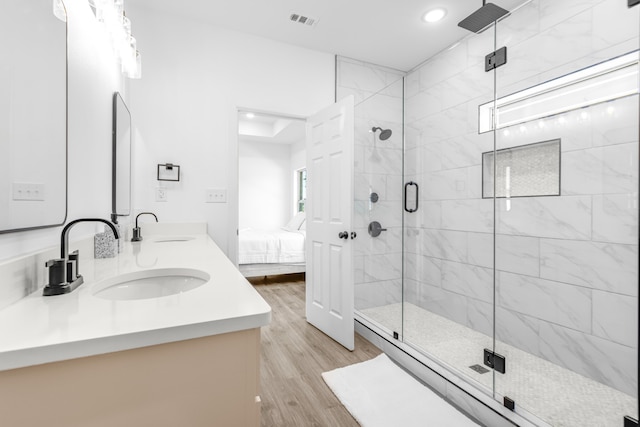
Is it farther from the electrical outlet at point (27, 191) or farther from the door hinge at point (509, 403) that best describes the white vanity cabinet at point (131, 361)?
the door hinge at point (509, 403)

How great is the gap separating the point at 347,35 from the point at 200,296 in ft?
9.22

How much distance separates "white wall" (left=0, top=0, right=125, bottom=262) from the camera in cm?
128

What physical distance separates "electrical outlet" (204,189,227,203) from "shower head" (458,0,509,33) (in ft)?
7.74

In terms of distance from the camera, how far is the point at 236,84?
279 centimetres

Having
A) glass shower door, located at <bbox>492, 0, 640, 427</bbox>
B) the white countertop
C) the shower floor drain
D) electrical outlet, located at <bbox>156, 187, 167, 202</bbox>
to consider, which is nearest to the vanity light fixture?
electrical outlet, located at <bbox>156, 187, 167, 202</bbox>

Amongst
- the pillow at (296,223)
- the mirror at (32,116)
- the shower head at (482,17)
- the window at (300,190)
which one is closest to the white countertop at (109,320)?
the mirror at (32,116)

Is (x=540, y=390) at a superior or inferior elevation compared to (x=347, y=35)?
inferior

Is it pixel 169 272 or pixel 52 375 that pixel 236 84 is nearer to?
pixel 169 272

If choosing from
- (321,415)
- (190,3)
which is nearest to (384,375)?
(321,415)

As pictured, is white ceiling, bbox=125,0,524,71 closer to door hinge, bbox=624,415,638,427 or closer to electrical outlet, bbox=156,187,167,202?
electrical outlet, bbox=156,187,167,202

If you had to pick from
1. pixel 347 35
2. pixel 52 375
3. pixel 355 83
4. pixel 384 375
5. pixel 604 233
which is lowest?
pixel 384 375

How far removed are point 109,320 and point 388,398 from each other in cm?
164

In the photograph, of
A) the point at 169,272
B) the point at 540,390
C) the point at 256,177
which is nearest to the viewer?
the point at 169,272

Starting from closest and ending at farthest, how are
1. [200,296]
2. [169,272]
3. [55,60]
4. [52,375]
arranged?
[52,375] → [200,296] → [55,60] → [169,272]
